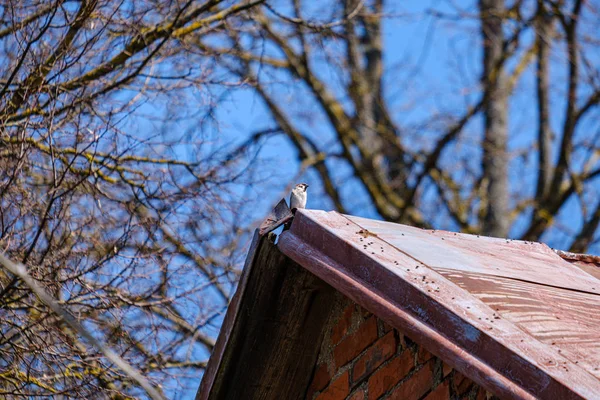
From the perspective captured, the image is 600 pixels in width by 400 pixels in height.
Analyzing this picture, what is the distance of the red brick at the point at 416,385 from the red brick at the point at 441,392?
29 mm

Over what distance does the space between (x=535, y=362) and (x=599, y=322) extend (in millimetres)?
574

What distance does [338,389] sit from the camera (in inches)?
120

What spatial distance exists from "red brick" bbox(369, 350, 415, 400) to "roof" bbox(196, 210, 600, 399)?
316mm

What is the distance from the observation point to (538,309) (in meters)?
2.50

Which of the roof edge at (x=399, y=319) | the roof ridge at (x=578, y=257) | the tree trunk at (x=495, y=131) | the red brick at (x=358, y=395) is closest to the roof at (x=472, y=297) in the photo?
the roof edge at (x=399, y=319)

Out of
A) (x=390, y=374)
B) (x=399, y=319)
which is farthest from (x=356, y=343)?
(x=399, y=319)

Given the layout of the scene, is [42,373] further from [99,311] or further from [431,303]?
[431,303]

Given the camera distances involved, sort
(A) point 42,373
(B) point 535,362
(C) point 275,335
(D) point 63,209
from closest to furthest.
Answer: (B) point 535,362, (C) point 275,335, (A) point 42,373, (D) point 63,209

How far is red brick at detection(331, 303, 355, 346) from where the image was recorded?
10.1 feet

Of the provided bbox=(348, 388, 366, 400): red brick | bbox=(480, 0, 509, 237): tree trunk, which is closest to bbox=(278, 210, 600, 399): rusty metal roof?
bbox=(348, 388, 366, 400): red brick

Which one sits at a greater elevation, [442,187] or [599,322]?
[442,187]

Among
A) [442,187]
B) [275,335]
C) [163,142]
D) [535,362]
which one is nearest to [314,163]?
[442,187]

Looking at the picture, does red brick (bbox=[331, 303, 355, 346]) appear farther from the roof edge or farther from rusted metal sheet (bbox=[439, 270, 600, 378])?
rusted metal sheet (bbox=[439, 270, 600, 378])

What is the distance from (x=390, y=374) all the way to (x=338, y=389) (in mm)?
283
